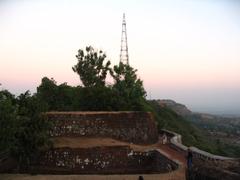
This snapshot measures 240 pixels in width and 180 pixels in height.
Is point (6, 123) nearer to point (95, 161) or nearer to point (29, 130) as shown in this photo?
point (29, 130)

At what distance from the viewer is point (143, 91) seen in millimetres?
31938

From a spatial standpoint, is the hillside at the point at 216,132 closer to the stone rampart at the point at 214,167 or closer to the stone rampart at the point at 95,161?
the stone rampart at the point at 95,161

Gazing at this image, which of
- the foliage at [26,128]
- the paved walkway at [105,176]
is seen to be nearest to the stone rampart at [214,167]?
the paved walkway at [105,176]

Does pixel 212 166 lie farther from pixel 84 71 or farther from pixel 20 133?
pixel 84 71

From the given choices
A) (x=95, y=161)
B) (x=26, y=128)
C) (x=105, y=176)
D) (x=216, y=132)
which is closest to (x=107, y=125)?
(x=95, y=161)

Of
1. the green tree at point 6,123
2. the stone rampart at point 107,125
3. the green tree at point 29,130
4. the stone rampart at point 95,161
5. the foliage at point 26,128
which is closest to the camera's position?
the green tree at point 6,123

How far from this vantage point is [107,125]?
2698 cm

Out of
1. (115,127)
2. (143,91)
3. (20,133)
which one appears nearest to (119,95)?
(143,91)

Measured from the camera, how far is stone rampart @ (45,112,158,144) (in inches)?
1042

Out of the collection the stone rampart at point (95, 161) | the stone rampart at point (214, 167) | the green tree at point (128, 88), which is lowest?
the stone rampart at point (95, 161)

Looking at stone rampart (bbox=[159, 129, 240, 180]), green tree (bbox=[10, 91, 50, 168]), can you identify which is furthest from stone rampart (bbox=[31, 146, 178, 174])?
stone rampart (bbox=[159, 129, 240, 180])

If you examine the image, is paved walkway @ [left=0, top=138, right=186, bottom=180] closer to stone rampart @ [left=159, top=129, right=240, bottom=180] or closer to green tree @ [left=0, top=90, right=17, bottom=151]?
stone rampart @ [left=159, top=129, right=240, bottom=180]

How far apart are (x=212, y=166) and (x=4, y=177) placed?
955cm

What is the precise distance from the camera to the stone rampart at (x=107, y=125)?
2647 centimetres
